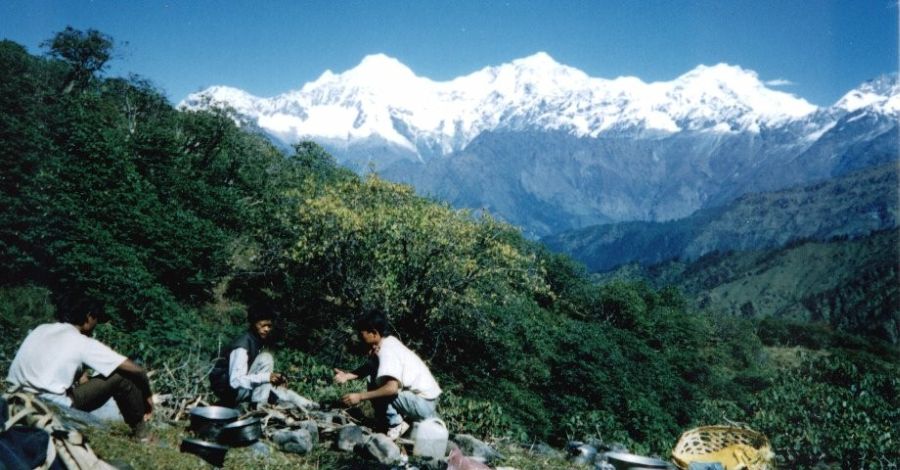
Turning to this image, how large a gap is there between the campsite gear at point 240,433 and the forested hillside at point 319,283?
0.88 meters

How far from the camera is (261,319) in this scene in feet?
24.0

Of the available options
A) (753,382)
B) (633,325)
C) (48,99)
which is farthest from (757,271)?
(48,99)

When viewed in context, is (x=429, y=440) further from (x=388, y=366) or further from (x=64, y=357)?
(x=64, y=357)

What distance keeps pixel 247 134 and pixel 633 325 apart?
47.7 meters

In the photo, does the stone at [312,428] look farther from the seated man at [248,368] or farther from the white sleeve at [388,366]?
the white sleeve at [388,366]

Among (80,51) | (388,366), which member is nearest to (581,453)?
(388,366)

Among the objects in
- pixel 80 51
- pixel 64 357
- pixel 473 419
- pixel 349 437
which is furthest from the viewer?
pixel 80 51

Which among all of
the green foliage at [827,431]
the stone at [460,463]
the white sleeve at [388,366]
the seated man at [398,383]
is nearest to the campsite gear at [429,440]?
the seated man at [398,383]

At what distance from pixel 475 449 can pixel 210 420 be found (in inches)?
145

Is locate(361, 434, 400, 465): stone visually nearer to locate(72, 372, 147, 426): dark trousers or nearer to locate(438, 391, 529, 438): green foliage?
locate(72, 372, 147, 426): dark trousers

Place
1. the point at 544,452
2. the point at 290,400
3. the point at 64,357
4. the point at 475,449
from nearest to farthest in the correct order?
the point at 64,357 < the point at 475,449 < the point at 290,400 < the point at 544,452

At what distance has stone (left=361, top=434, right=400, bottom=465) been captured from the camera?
6.32m

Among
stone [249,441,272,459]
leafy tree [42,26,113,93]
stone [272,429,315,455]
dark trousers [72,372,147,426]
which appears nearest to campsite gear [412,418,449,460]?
stone [272,429,315,455]

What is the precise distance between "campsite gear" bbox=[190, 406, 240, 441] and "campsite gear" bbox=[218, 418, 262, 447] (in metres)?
0.09
